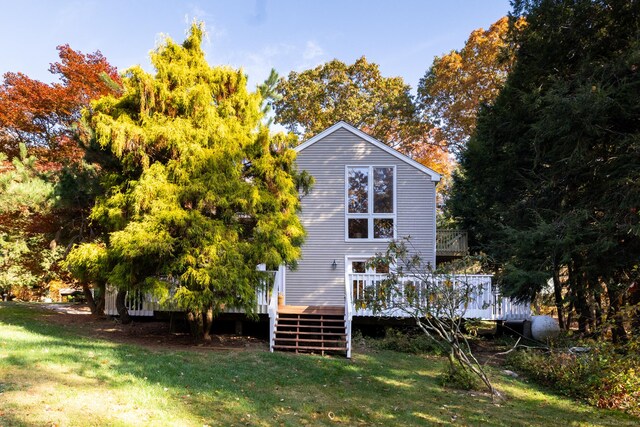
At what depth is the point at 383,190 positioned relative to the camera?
45.0 feet

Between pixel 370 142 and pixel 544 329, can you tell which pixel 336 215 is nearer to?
pixel 370 142

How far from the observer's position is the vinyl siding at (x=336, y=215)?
1342 cm

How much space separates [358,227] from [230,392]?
8356 mm

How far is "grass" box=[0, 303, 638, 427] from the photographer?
480cm

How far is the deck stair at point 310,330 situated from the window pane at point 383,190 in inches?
154

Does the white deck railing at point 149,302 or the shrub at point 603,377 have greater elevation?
the white deck railing at point 149,302

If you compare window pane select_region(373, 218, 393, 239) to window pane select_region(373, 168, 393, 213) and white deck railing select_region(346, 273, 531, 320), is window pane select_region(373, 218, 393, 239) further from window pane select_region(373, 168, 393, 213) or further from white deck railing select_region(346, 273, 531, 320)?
white deck railing select_region(346, 273, 531, 320)

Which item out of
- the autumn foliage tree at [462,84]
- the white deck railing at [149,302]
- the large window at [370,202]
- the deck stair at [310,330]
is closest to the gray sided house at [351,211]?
the large window at [370,202]

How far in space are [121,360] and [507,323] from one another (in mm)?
11156

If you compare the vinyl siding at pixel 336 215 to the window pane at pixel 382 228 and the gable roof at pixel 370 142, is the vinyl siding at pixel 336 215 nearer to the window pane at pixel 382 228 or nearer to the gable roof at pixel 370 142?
the gable roof at pixel 370 142

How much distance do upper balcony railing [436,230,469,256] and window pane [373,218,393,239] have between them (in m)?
4.61

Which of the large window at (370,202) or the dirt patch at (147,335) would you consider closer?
the dirt patch at (147,335)

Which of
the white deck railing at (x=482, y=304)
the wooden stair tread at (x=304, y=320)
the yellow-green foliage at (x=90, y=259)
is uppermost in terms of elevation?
the yellow-green foliage at (x=90, y=259)

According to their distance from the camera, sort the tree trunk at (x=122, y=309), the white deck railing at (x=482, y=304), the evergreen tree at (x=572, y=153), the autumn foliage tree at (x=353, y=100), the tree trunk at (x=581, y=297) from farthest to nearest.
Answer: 1. the autumn foliage tree at (x=353, y=100)
2. the tree trunk at (x=122, y=309)
3. the white deck railing at (x=482, y=304)
4. the tree trunk at (x=581, y=297)
5. the evergreen tree at (x=572, y=153)
